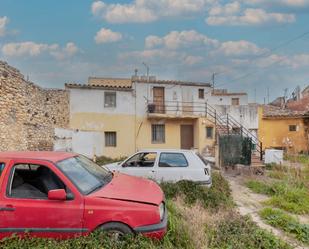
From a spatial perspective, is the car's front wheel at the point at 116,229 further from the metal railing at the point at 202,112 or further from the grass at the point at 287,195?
the metal railing at the point at 202,112

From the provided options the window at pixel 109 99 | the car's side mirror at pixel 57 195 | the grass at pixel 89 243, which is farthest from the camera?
the window at pixel 109 99

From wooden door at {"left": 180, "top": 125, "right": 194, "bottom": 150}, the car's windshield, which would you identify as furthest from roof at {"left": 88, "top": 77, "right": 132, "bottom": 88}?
the car's windshield

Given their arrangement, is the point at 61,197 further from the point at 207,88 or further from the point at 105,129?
the point at 207,88

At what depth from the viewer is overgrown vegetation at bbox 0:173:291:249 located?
428 cm

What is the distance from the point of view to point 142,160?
965cm

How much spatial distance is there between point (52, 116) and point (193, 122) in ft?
36.5

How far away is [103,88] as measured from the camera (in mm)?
22578

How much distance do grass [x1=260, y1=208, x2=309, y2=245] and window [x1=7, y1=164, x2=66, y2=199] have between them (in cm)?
515

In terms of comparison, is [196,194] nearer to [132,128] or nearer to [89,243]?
[89,243]

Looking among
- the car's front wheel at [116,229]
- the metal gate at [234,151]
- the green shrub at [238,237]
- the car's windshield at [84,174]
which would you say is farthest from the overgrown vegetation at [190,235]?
the metal gate at [234,151]

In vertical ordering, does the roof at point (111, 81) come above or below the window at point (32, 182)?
above

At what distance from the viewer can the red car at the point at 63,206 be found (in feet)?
14.5

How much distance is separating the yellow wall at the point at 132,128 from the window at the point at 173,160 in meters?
13.5

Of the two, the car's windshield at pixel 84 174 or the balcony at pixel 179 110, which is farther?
the balcony at pixel 179 110
